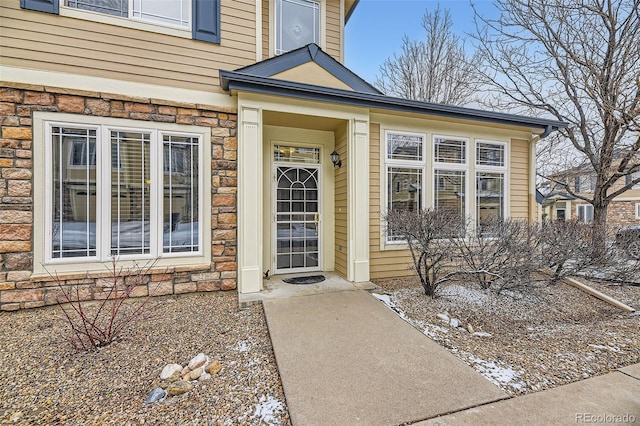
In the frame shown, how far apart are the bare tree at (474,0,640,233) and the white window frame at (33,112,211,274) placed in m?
7.59

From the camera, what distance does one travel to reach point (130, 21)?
3.97m

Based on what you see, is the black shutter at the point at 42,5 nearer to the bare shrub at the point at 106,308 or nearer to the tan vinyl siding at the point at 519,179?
the bare shrub at the point at 106,308

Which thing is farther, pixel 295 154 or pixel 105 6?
pixel 295 154

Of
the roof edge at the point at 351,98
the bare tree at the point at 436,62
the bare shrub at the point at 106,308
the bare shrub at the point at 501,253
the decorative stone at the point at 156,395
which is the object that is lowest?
the decorative stone at the point at 156,395

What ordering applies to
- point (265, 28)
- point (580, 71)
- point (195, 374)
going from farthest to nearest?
1. point (580, 71)
2. point (265, 28)
3. point (195, 374)

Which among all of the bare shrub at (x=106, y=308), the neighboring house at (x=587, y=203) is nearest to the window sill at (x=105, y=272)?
the bare shrub at (x=106, y=308)

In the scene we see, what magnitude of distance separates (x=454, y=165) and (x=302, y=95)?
3.28 metres

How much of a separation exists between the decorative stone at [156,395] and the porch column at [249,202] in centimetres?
197

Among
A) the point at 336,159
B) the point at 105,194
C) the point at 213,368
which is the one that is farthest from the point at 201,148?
the point at 213,368

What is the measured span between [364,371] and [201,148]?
367 centimetres

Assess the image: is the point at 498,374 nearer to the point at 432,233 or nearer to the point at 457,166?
the point at 432,233

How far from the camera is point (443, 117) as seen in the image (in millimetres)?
5172

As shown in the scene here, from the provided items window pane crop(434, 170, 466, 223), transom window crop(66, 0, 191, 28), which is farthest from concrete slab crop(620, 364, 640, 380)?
transom window crop(66, 0, 191, 28)

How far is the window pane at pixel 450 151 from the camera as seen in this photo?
5402 mm
